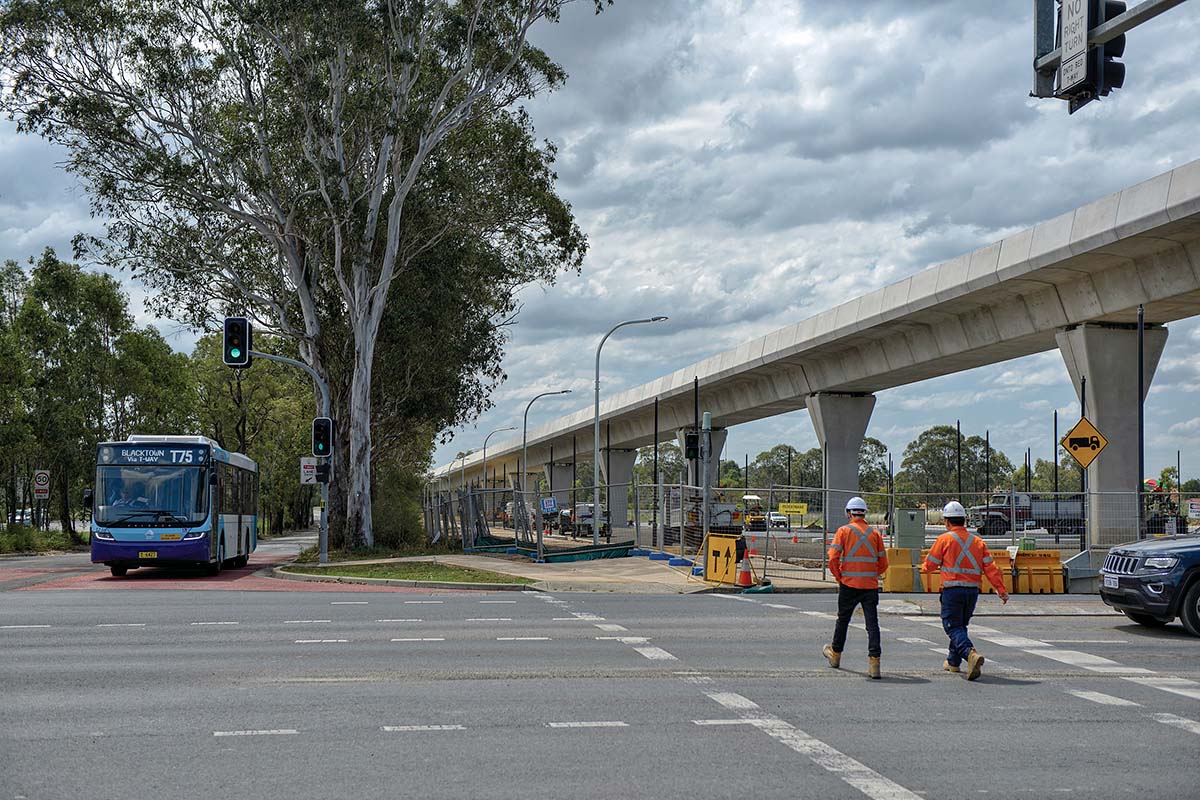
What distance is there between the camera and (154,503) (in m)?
27.4

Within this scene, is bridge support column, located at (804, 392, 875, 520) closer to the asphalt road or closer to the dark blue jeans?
the asphalt road

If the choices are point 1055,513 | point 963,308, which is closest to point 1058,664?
point 1055,513

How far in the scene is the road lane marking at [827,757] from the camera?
7121 millimetres

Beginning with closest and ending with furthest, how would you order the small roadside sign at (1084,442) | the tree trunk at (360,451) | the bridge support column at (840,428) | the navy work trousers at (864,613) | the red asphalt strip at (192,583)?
the navy work trousers at (864,613), the red asphalt strip at (192,583), the small roadside sign at (1084,442), the tree trunk at (360,451), the bridge support column at (840,428)

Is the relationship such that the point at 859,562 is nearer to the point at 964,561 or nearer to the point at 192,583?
the point at 964,561

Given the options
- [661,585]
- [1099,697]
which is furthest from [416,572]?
[1099,697]

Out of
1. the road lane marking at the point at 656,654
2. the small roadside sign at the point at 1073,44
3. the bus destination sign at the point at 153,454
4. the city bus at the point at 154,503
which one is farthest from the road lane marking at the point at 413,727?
the bus destination sign at the point at 153,454

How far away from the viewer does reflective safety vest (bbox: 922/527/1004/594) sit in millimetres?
12148

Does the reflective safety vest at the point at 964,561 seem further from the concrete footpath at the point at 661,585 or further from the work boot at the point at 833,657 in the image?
the concrete footpath at the point at 661,585

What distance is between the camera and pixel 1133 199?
Answer: 28.2m

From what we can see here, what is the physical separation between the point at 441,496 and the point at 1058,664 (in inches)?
1431

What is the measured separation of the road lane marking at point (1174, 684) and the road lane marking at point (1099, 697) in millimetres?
734

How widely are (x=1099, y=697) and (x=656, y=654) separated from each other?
15.2 ft

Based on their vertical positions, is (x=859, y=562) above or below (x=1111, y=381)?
below
